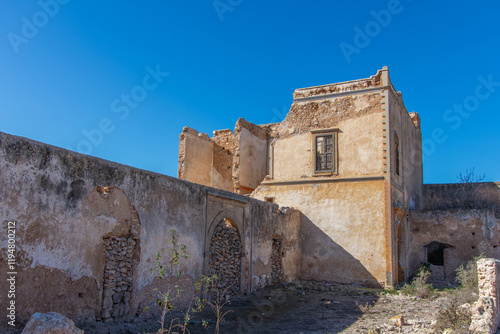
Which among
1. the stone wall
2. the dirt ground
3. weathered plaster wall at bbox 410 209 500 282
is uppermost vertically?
weathered plaster wall at bbox 410 209 500 282

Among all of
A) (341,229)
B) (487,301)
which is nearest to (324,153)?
(341,229)

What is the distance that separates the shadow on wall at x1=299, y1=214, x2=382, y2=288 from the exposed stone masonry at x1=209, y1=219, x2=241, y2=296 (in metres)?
3.72

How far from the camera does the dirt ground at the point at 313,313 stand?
24.5ft

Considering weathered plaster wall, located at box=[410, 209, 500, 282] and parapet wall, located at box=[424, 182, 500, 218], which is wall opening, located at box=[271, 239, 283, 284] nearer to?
weathered plaster wall, located at box=[410, 209, 500, 282]

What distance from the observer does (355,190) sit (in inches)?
526

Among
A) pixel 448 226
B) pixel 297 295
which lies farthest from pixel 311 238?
pixel 448 226

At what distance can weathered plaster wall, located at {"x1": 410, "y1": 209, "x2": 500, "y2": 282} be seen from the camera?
1429cm

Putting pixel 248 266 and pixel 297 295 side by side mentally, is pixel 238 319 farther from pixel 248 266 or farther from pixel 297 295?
pixel 297 295

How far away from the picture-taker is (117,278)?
7.21 meters

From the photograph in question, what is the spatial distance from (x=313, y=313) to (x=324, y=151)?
598cm

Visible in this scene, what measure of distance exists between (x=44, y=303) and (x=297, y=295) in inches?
281

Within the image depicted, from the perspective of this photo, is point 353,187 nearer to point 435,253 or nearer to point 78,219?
point 435,253

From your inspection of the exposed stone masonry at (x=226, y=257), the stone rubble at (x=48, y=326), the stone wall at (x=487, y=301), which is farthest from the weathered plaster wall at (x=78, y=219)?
the stone wall at (x=487, y=301)
